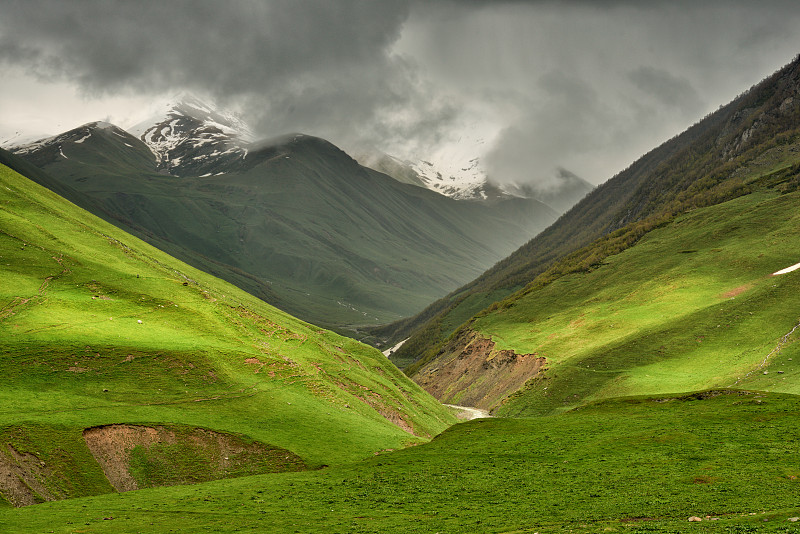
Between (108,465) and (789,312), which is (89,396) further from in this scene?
(789,312)

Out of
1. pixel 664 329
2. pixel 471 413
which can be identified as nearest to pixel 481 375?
pixel 471 413

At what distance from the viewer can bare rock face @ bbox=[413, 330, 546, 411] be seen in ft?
474

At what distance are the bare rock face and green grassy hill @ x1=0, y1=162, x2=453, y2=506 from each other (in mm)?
52198

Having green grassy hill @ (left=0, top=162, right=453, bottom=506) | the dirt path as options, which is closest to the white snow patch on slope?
the dirt path

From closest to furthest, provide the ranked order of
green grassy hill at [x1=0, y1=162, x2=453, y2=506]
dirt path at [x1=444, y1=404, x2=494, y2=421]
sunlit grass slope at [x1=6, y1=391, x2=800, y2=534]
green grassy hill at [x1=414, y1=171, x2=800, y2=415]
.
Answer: sunlit grass slope at [x1=6, y1=391, x2=800, y2=534] → green grassy hill at [x1=0, y1=162, x2=453, y2=506] → green grassy hill at [x1=414, y1=171, x2=800, y2=415] → dirt path at [x1=444, y1=404, x2=494, y2=421]

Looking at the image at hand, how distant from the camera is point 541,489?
40.2m

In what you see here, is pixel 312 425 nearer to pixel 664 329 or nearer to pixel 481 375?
pixel 664 329

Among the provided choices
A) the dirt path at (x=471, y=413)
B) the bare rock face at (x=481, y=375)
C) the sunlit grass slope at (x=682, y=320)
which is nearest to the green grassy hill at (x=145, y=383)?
the dirt path at (x=471, y=413)

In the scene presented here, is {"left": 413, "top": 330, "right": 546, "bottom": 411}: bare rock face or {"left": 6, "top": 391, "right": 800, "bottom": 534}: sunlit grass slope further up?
{"left": 413, "top": 330, "right": 546, "bottom": 411}: bare rock face

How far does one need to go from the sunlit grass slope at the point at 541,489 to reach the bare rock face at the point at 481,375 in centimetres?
8651

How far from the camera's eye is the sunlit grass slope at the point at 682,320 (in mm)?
100938

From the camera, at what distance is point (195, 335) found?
75625 mm

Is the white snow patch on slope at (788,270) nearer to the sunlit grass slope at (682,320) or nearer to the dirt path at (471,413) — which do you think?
the sunlit grass slope at (682,320)

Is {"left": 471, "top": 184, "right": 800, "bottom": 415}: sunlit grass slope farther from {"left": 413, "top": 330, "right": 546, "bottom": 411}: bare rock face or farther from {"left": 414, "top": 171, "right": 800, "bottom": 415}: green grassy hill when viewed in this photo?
{"left": 413, "top": 330, "right": 546, "bottom": 411}: bare rock face
